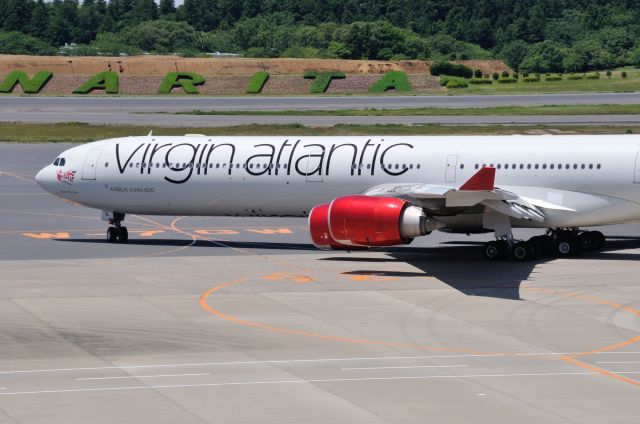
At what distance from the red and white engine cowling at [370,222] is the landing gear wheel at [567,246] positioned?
23.4ft

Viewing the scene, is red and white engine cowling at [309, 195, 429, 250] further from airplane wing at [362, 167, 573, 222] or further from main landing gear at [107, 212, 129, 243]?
main landing gear at [107, 212, 129, 243]

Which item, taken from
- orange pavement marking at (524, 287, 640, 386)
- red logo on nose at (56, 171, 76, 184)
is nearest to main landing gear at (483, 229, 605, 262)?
orange pavement marking at (524, 287, 640, 386)

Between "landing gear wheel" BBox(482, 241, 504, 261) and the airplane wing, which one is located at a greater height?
the airplane wing

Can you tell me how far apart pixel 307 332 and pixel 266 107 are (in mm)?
93822

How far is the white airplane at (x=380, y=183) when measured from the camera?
40.7 m

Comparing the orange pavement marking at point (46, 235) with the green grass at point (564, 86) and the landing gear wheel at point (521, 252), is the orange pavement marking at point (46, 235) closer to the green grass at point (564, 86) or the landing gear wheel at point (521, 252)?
the landing gear wheel at point (521, 252)

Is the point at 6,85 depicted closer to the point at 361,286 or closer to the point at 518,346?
the point at 361,286

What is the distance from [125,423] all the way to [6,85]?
13895cm

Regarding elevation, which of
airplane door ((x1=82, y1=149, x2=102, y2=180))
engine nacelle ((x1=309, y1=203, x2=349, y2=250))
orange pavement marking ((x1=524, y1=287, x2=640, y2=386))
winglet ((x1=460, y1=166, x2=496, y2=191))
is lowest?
orange pavement marking ((x1=524, y1=287, x2=640, y2=386))

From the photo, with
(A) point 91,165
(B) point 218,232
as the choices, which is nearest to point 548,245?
(B) point 218,232

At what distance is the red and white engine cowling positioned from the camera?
39.4 m

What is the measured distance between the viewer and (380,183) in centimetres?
4525

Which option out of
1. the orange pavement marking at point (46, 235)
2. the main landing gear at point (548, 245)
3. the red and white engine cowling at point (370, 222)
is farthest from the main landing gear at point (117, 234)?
the main landing gear at point (548, 245)

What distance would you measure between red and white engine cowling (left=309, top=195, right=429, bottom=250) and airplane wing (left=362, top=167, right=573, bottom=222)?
3.88ft
